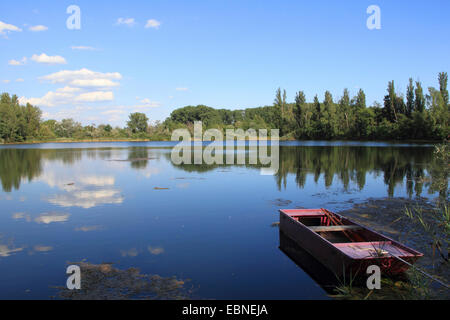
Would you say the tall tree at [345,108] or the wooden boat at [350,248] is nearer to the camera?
the wooden boat at [350,248]

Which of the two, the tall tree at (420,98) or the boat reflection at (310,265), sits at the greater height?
the tall tree at (420,98)

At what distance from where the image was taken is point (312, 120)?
106688 mm

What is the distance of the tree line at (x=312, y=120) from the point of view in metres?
67.9

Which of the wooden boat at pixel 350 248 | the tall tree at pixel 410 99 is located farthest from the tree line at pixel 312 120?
the wooden boat at pixel 350 248

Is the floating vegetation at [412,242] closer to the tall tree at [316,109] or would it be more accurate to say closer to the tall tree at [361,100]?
the tall tree at [361,100]

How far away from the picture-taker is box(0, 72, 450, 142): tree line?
6794cm

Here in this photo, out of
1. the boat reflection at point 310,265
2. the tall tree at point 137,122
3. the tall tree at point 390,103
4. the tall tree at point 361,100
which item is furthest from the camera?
the tall tree at point 137,122


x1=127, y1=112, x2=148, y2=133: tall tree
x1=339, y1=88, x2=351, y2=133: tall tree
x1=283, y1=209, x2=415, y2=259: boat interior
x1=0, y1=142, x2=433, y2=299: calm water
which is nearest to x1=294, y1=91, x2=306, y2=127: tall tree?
x1=339, y1=88, x2=351, y2=133: tall tree

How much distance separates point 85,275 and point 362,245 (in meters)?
6.22

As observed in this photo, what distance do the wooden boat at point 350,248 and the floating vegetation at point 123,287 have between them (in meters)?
3.16

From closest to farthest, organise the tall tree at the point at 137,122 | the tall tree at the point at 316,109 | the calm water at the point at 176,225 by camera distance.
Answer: the calm water at the point at 176,225 < the tall tree at the point at 316,109 < the tall tree at the point at 137,122

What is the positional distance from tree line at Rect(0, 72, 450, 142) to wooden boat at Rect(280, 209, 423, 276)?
207ft

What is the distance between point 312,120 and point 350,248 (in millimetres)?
103505

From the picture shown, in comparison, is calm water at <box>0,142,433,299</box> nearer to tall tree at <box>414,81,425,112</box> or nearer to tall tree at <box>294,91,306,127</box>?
tall tree at <box>414,81,425,112</box>
